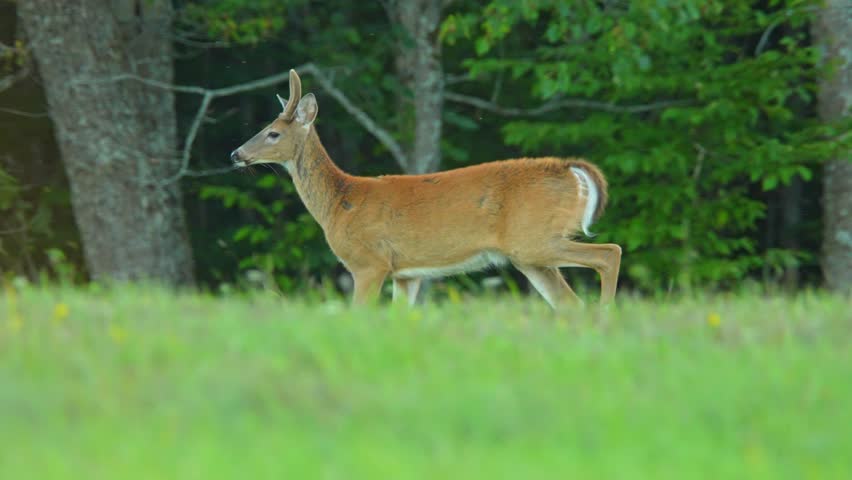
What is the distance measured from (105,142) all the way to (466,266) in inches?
159

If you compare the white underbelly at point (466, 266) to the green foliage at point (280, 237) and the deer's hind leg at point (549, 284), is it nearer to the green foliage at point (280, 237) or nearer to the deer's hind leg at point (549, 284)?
the deer's hind leg at point (549, 284)

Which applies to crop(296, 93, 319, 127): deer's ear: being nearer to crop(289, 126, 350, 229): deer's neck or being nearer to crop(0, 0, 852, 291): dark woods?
crop(289, 126, 350, 229): deer's neck

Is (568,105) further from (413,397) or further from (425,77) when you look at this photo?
(413,397)

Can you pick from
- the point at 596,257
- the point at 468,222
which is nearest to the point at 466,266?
the point at 468,222

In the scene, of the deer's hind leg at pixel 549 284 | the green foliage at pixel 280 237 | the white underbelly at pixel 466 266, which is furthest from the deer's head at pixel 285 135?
the green foliage at pixel 280 237

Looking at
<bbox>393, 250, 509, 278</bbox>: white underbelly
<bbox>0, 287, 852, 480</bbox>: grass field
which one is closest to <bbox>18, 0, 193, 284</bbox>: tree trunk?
<bbox>393, 250, 509, 278</bbox>: white underbelly

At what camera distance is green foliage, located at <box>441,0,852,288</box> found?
12.0m

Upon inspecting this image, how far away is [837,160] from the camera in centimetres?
1220

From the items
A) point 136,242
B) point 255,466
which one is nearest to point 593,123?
point 136,242

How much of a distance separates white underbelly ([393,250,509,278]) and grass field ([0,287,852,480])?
272 centimetres

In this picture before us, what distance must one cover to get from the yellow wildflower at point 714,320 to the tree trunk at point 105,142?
20.4 ft

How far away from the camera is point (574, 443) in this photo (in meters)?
4.21

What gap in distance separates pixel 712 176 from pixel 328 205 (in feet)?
15.9

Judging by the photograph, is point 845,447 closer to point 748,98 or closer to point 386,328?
point 386,328
